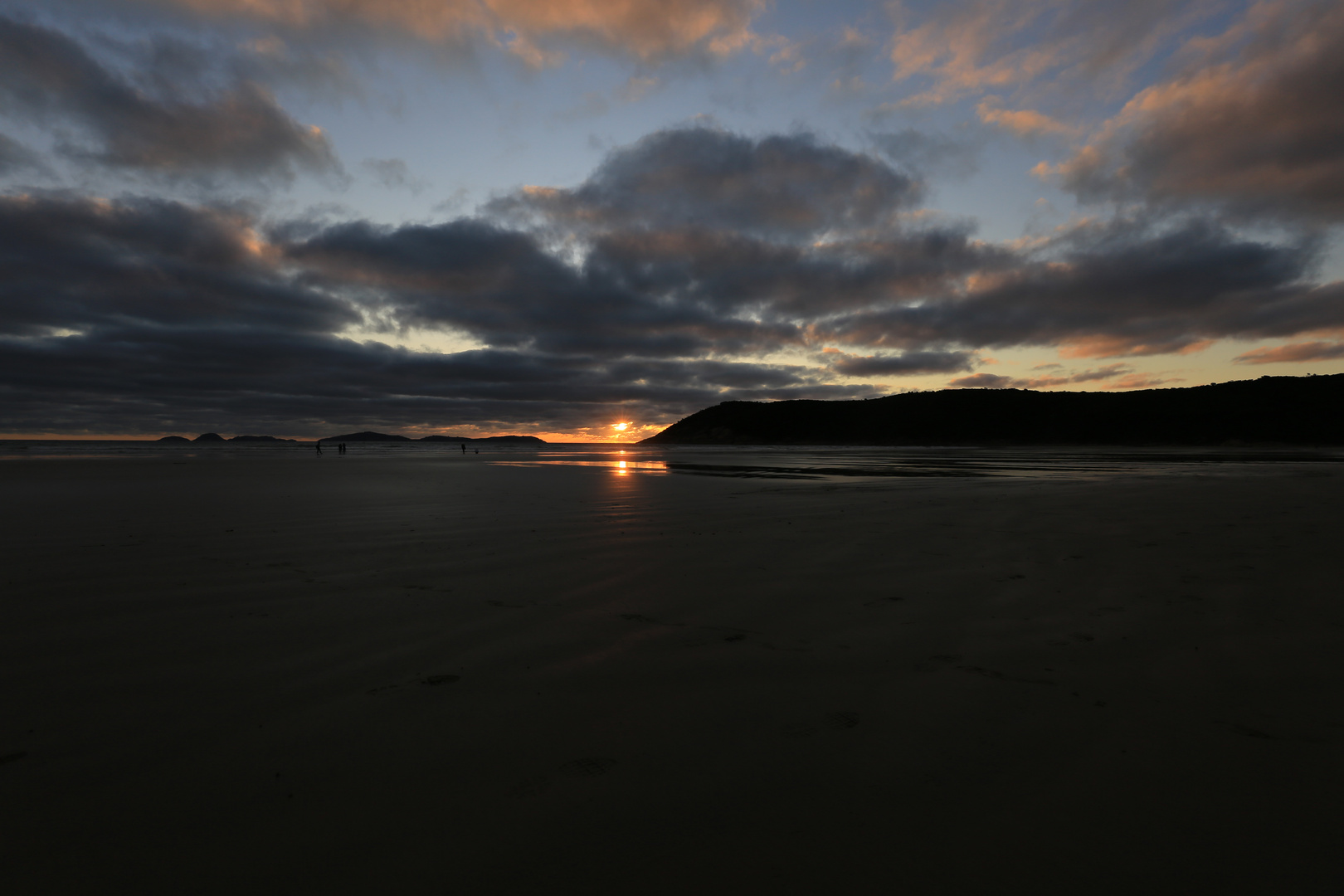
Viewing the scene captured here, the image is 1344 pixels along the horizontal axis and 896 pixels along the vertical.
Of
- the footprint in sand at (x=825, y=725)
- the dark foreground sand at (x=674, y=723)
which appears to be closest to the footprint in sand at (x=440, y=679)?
the dark foreground sand at (x=674, y=723)

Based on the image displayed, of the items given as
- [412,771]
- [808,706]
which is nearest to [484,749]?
[412,771]

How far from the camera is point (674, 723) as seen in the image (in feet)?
8.68

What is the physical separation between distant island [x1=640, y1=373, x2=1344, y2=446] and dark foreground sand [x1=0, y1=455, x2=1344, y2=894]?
9487 cm

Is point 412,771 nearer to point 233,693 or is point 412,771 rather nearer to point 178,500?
point 233,693

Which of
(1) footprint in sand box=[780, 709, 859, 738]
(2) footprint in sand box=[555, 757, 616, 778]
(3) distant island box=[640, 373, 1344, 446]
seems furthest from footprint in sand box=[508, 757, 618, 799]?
(3) distant island box=[640, 373, 1344, 446]

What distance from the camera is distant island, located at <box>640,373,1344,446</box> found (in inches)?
3027

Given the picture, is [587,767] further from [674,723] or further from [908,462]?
[908,462]

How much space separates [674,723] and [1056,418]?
124598 mm

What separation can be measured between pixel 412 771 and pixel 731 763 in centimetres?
122

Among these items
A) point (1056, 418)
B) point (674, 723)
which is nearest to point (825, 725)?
point (674, 723)

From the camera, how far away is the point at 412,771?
2240 millimetres

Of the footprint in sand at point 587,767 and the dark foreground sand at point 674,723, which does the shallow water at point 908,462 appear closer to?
the dark foreground sand at point 674,723

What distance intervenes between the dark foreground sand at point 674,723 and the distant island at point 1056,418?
9487cm

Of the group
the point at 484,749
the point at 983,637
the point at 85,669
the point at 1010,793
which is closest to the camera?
the point at 1010,793
